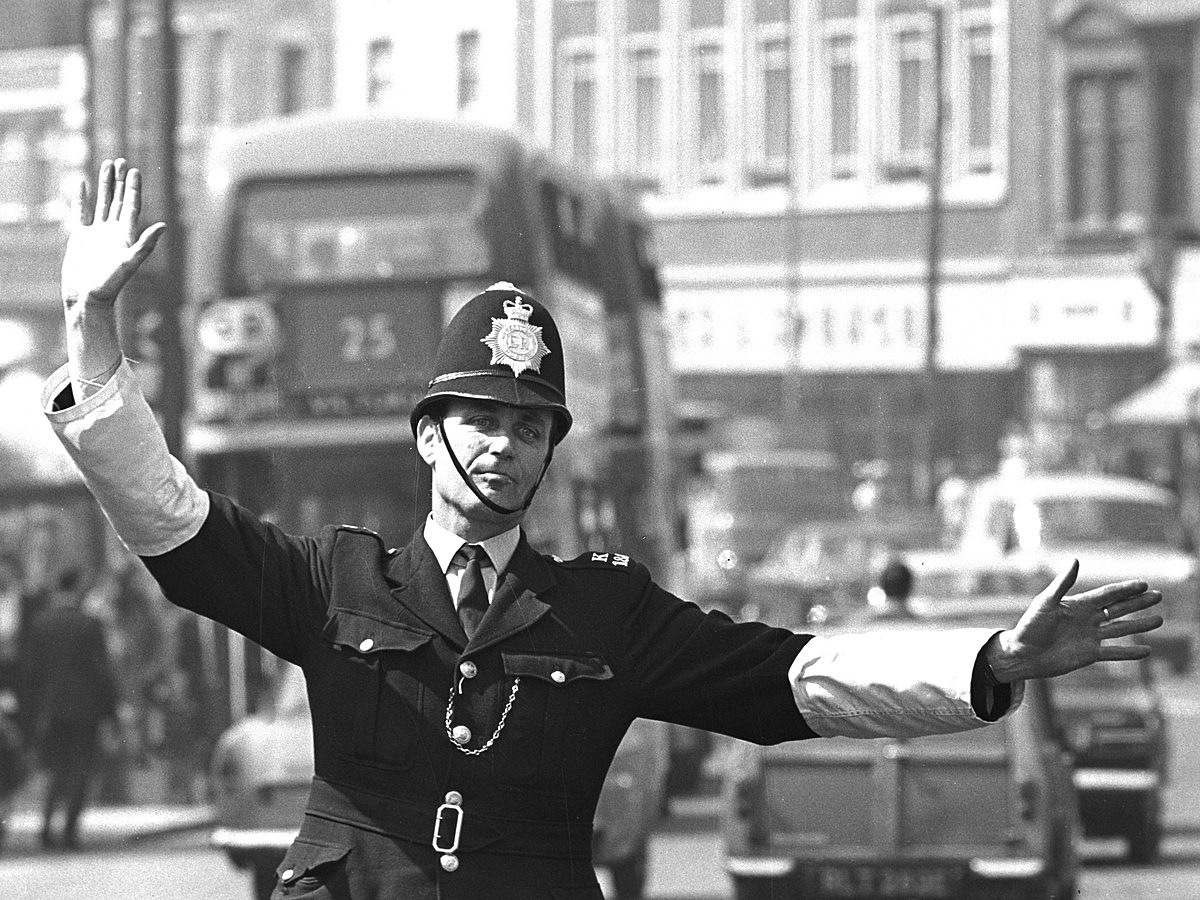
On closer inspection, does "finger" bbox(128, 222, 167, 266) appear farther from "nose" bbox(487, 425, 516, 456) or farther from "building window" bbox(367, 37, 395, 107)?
"building window" bbox(367, 37, 395, 107)

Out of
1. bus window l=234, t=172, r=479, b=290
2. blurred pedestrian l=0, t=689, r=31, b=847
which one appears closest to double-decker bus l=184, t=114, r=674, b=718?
bus window l=234, t=172, r=479, b=290

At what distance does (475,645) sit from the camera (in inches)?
141

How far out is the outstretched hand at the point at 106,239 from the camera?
3.60 m

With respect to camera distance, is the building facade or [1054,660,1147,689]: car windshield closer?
[1054,660,1147,689]: car windshield

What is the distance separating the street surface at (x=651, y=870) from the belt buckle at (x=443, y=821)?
8.16 m

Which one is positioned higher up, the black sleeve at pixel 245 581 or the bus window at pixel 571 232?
the bus window at pixel 571 232

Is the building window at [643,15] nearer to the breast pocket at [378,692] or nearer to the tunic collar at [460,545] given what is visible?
the tunic collar at [460,545]

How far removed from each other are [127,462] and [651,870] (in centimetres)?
975

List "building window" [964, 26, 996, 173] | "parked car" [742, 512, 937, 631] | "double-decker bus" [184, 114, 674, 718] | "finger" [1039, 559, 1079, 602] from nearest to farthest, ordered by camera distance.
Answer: "finger" [1039, 559, 1079, 602]
"building window" [964, 26, 996, 173]
"double-decker bus" [184, 114, 674, 718]
"parked car" [742, 512, 937, 631]

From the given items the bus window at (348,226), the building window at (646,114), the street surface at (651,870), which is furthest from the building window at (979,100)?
the street surface at (651,870)

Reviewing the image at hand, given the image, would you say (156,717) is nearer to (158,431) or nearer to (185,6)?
(185,6)

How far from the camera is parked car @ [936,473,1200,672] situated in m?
19.8

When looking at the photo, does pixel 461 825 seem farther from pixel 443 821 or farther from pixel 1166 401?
pixel 1166 401

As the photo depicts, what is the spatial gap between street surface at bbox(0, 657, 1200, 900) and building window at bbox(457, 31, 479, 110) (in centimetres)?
369
